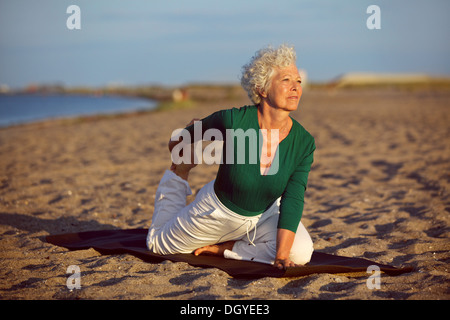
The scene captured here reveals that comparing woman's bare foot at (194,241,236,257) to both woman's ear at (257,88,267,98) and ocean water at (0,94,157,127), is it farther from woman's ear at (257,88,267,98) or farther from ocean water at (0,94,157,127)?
ocean water at (0,94,157,127)

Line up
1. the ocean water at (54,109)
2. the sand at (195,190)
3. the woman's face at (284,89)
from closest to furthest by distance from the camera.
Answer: the sand at (195,190), the woman's face at (284,89), the ocean water at (54,109)

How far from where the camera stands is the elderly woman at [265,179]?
3.20m

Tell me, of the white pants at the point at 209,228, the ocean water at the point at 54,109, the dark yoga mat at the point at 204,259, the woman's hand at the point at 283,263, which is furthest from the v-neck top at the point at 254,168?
the ocean water at the point at 54,109

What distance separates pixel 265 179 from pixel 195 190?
314 centimetres

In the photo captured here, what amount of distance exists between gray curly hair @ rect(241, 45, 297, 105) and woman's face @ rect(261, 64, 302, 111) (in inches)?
1.4

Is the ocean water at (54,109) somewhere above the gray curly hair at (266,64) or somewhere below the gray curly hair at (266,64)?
below

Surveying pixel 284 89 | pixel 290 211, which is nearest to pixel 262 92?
pixel 284 89

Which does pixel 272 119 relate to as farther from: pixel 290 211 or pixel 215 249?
pixel 215 249

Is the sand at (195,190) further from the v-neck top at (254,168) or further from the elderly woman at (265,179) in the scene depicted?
the v-neck top at (254,168)

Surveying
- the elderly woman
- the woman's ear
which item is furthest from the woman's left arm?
the woman's ear

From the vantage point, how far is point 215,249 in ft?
12.2

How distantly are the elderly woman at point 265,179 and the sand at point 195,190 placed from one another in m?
0.32

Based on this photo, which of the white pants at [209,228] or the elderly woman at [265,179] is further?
the white pants at [209,228]
